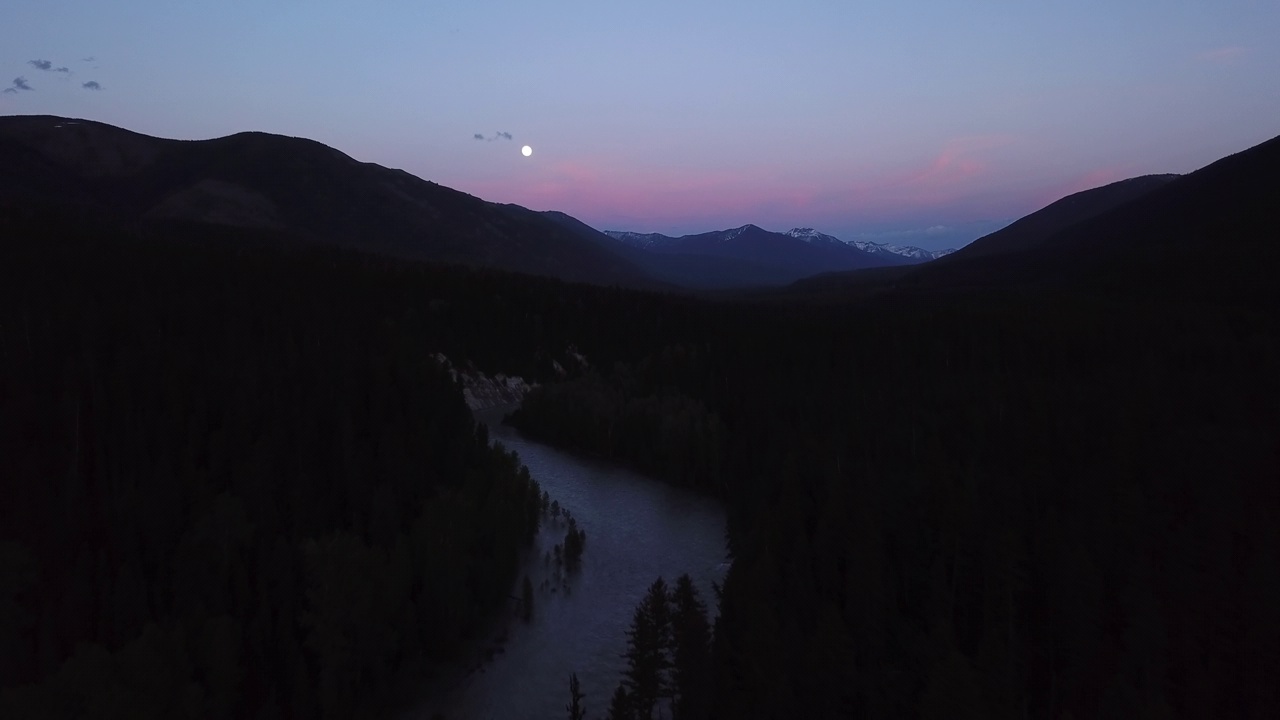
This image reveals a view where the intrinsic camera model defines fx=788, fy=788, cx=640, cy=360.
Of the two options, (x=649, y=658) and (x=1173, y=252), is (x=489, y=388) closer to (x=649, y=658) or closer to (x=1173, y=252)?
(x=649, y=658)

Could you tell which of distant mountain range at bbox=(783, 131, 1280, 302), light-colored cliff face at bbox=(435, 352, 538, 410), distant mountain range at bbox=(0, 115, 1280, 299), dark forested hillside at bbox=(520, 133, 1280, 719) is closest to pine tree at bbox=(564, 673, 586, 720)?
dark forested hillside at bbox=(520, 133, 1280, 719)

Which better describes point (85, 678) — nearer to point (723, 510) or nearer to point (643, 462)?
point (723, 510)

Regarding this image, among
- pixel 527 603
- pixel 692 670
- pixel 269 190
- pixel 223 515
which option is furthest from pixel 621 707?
pixel 269 190

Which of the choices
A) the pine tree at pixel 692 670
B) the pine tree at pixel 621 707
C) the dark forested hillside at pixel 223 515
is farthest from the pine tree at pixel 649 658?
the dark forested hillside at pixel 223 515

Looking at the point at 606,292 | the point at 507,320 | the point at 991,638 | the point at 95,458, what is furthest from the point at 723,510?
the point at 606,292

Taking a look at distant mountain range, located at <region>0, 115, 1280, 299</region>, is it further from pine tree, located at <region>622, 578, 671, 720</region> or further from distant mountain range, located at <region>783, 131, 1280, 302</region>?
pine tree, located at <region>622, 578, 671, 720</region>

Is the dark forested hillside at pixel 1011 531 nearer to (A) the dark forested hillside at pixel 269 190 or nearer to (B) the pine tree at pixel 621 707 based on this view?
(B) the pine tree at pixel 621 707
